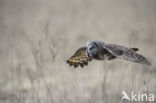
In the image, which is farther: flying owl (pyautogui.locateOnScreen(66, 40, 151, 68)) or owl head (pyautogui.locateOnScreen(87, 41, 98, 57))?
owl head (pyautogui.locateOnScreen(87, 41, 98, 57))

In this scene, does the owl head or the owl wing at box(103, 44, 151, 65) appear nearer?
the owl wing at box(103, 44, 151, 65)

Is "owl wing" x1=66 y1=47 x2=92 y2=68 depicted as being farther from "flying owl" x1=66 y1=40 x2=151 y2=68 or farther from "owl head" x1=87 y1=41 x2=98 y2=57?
"owl head" x1=87 y1=41 x2=98 y2=57

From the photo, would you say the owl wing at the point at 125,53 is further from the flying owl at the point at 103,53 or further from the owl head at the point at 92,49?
the owl head at the point at 92,49

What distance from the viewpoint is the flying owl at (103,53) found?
5.38m

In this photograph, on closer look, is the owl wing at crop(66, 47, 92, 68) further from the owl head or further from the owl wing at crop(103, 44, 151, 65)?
the owl wing at crop(103, 44, 151, 65)

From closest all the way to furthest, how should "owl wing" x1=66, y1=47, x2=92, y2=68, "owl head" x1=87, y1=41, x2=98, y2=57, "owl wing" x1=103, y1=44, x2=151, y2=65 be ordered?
"owl wing" x1=103, y1=44, x2=151, y2=65, "owl head" x1=87, y1=41, x2=98, y2=57, "owl wing" x1=66, y1=47, x2=92, y2=68

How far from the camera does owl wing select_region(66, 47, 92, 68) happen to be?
247 inches

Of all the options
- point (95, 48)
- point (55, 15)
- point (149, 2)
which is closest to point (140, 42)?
point (149, 2)

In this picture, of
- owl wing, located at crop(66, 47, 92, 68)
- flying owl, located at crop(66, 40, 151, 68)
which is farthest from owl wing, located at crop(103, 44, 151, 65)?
owl wing, located at crop(66, 47, 92, 68)

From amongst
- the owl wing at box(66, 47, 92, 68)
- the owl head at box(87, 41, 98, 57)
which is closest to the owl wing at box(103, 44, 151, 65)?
the owl head at box(87, 41, 98, 57)

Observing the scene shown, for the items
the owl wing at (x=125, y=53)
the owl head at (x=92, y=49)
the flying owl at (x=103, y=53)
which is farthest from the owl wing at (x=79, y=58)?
the owl wing at (x=125, y=53)

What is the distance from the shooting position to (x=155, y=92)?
664 centimetres

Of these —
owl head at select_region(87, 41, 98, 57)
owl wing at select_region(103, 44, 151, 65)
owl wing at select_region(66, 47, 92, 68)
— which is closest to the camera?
owl wing at select_region(103, 44, 151, 65)

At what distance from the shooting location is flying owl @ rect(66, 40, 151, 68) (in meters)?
5.38
